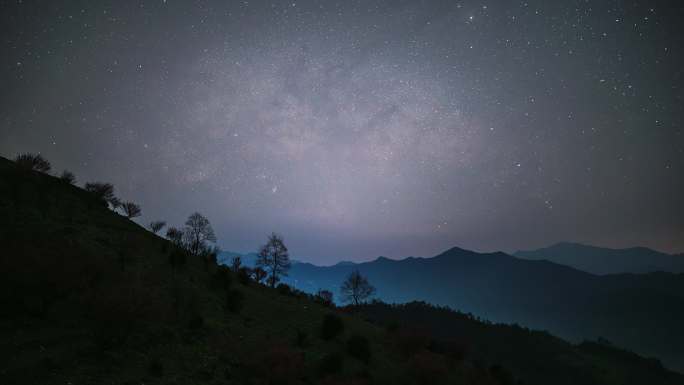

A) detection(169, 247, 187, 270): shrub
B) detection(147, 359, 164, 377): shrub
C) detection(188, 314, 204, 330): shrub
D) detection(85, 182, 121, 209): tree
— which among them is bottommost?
detection(147, 359, 164, 377): shrub

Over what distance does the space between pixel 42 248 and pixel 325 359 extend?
58.6ft

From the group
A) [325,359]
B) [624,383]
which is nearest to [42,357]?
[325,359]

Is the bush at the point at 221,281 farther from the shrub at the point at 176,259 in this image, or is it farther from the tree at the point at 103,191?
the tree at the point at 103,191

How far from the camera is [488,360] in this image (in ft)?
376

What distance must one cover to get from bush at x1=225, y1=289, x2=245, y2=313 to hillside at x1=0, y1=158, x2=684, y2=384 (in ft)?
0.44

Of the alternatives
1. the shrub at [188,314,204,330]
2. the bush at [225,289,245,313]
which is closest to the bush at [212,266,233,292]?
the bush at [225,289,245,313]

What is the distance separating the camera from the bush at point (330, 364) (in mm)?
19234

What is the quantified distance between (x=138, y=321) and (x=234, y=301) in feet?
29.5

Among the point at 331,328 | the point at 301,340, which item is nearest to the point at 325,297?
the point at 331,328

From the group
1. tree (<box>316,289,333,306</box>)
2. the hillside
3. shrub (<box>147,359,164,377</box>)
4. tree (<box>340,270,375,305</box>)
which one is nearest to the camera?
the hillside

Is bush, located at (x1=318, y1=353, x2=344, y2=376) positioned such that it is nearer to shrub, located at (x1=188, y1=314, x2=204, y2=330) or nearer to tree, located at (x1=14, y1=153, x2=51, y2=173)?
shrub, located at (x1=188, y1=314, x2=204, y2=330)

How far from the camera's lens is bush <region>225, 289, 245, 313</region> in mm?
24158

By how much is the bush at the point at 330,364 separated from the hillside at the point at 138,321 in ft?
0.33

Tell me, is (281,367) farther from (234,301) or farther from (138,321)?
(234,301)
